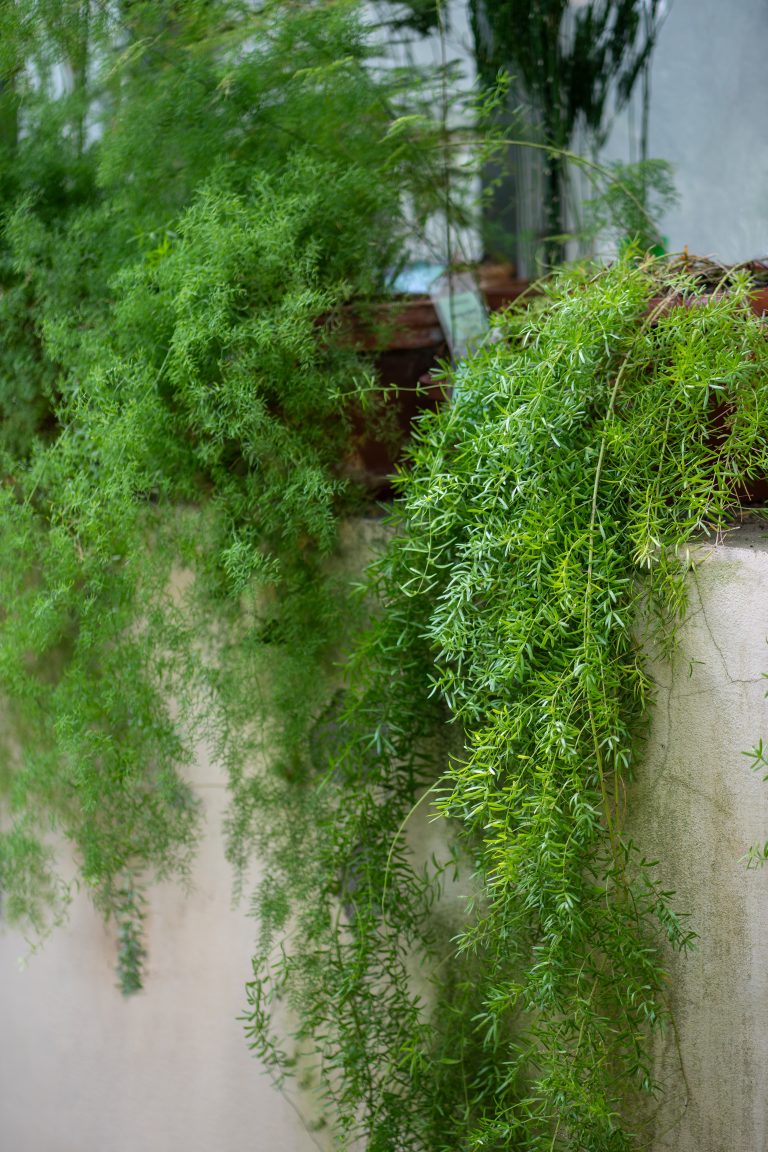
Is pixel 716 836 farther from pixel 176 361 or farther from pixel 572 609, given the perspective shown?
pixel 176 361

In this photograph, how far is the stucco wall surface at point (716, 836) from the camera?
123 cm

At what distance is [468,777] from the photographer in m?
1.20

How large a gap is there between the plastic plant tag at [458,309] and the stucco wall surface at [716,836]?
774mm

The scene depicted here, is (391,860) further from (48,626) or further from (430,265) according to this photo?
(430,265)

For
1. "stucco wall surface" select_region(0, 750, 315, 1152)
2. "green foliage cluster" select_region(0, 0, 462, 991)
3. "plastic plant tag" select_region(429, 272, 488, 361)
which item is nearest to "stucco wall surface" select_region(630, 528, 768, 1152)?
"green foliage cluster" select_region(0, 0, 462, 991)

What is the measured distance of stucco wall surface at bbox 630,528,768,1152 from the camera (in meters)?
1.23

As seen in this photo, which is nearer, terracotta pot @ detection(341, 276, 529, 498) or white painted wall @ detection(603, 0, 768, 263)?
terracotta pot @ detection(341, 276, 529, 498)

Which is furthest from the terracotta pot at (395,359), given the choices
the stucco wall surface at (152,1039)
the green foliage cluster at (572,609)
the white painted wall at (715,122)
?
the stucco wall surface at (152,1039)

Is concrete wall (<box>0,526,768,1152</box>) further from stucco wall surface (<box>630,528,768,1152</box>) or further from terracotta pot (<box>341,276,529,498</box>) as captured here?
terracotta pot (<box>341,276,529,498</box>)

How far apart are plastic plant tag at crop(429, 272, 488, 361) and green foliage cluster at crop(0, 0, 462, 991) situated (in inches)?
5.9

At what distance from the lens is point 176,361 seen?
58.9 inches

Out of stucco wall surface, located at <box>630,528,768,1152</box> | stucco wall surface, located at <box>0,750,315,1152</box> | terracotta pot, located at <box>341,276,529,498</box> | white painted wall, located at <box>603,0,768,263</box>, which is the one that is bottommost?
stucco wall surface, located at <box>0,750,315,1152</box>

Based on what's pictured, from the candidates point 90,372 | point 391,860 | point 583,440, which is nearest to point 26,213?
point 90,372

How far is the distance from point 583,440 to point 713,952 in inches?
26.7
